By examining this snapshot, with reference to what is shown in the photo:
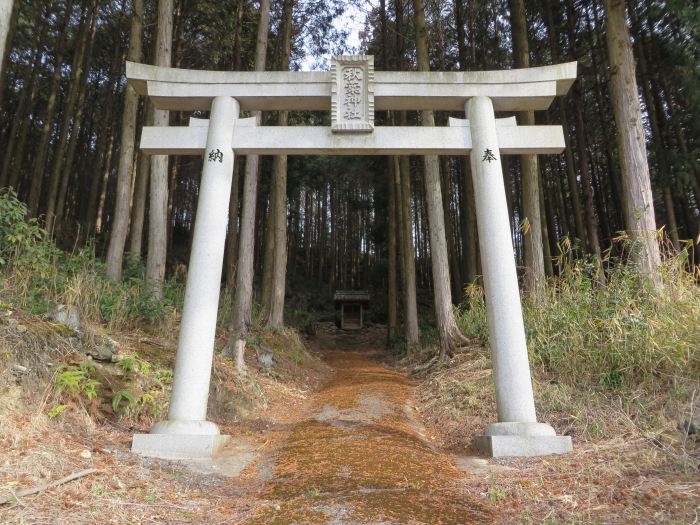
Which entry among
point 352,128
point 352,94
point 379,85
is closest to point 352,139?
point 352,128

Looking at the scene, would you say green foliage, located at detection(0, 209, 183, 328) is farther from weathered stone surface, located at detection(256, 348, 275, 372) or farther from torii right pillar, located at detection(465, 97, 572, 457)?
torii right pillar, located at detection(465, 97, 572, 457)

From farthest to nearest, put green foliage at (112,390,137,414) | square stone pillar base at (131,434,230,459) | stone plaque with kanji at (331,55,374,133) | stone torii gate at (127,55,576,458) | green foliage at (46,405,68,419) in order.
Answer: stone plaque with kanji at (331,55,374,133), stone torii gate at (127,55,576,458), green foliage at (112,390,137,414), square stone pillar base at (131,434,230,459), green foliage at (46,405,68,419)

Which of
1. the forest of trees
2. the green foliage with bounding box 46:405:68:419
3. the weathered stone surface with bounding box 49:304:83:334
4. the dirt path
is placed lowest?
the dirt path

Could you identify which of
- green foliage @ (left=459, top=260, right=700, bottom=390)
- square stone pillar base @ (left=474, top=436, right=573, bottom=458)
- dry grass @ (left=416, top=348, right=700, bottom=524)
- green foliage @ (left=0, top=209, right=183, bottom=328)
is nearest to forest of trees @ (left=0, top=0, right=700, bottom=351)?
green foliage @ (left=459, top=260, right=700, bottom=390)

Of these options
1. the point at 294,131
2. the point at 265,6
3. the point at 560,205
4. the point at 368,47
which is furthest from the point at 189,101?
the point at 560,205

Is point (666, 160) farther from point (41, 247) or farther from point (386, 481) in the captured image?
point (41, 247)

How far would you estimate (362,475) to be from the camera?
3.03m

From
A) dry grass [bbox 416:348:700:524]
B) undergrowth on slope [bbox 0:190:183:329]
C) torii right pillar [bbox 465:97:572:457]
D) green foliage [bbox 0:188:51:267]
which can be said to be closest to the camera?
dry grass [bbox 416:348:700:524]

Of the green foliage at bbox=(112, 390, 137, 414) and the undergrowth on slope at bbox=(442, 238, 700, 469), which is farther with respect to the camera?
the green foliage at bbox=(112, 390, 137, 414)

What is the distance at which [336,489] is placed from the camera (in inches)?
109

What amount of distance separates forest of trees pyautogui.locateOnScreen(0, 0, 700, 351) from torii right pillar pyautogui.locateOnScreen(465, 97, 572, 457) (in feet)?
5.64

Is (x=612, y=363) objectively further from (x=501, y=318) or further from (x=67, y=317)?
(x=67, y=317)

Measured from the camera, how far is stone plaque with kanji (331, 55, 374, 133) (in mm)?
4355

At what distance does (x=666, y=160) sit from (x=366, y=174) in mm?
9894
